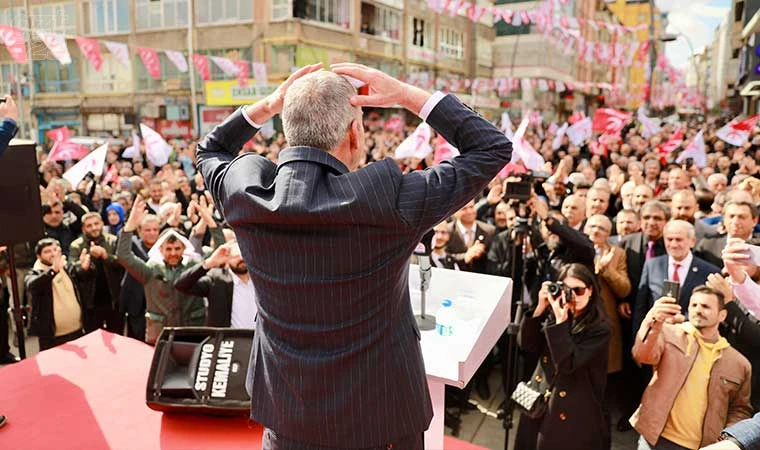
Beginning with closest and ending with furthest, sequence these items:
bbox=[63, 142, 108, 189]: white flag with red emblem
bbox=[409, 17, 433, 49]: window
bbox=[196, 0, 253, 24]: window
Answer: bbox=[63, 142, 108, 189]: white flag with red emblem, bbox=[196, 0, 253, 24]: window, bbox=[409, 17, 433, 49]: window

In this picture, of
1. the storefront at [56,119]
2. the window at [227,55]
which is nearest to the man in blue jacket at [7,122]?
the window at [227,55]

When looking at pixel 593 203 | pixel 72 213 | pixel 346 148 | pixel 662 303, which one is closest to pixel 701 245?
pixel 593 203

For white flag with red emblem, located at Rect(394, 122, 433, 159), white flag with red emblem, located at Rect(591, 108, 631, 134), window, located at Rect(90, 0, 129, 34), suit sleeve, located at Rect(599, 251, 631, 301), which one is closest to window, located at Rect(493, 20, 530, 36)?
window, located at Rect(90, 0, 129, 34)

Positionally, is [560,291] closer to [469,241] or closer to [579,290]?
[579,290]

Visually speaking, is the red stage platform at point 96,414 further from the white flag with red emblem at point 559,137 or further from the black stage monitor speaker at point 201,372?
the white flag with red emblem at point 559,137

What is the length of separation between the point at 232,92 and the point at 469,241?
1592 cm

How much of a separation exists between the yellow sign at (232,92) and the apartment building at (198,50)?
35 mm

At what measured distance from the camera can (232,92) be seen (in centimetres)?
1969

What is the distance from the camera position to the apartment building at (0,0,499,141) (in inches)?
882

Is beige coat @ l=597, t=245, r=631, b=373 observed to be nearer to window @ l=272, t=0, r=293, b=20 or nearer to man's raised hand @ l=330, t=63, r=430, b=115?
man's raised hand @ l=330, t=63, r=430, b=115

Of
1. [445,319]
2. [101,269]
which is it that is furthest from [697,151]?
[101,269]

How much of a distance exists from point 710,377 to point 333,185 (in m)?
2.65

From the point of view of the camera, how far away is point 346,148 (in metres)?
1.44

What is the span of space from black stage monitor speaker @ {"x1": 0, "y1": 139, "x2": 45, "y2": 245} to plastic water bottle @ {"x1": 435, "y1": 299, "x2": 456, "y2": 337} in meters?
2.64
